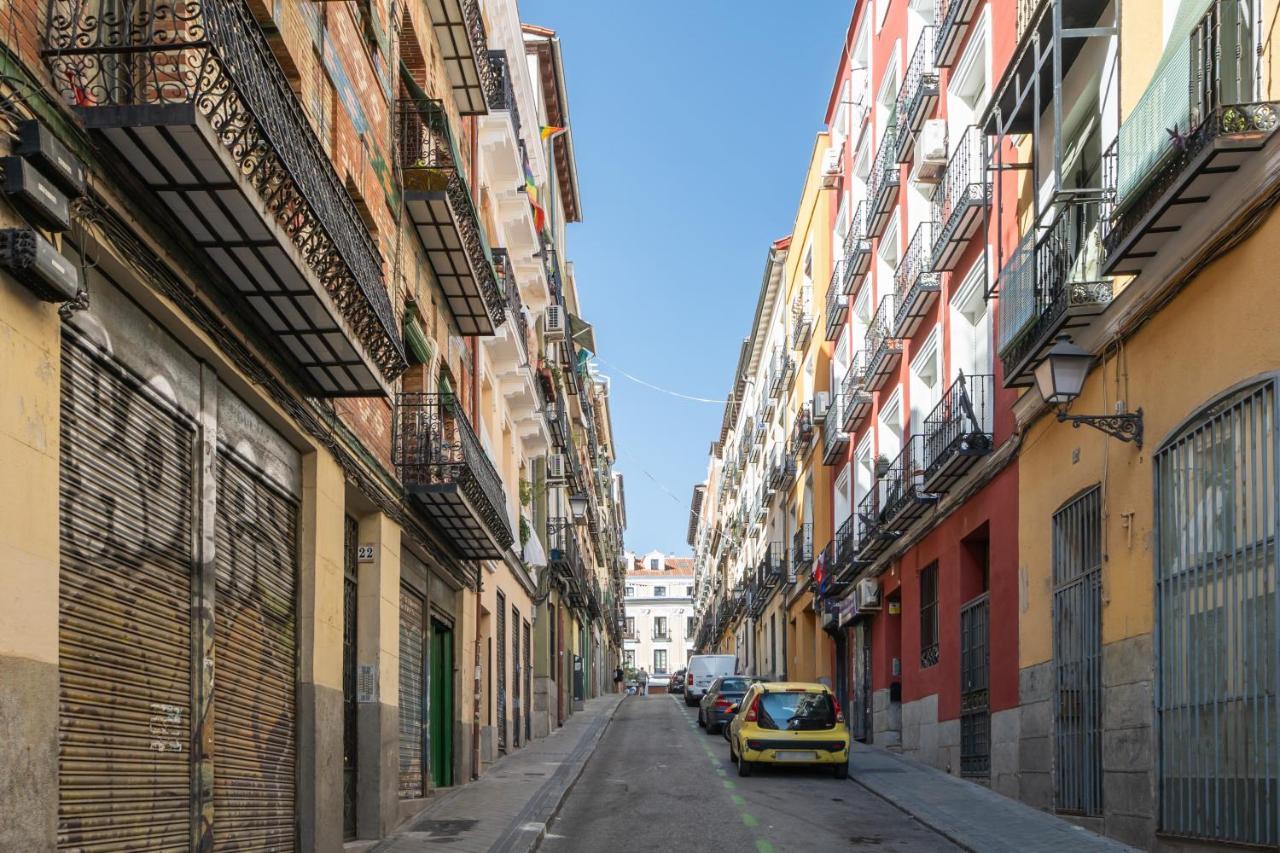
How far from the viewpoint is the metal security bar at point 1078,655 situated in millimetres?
14656

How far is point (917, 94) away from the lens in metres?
23.4

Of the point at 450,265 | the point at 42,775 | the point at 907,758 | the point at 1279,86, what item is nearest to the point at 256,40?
the point at 42,775

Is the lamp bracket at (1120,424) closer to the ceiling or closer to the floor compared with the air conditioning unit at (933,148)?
closer to the floor

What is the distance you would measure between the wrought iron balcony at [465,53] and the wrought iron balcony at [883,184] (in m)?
8.73

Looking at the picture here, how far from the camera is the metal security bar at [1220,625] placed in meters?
10.3

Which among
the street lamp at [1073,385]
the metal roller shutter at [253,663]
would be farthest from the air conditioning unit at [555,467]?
the metal roller shutter at [253,663]

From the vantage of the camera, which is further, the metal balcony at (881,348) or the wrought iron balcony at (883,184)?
the wrought iron balcony at (883,184)

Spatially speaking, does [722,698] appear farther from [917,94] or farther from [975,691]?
[917,94]

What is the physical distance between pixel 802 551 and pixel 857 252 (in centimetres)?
1310

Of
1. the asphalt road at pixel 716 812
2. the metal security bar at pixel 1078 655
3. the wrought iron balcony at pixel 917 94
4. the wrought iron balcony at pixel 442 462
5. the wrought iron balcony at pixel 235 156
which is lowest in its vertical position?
the asphalt road at pixel 716 812

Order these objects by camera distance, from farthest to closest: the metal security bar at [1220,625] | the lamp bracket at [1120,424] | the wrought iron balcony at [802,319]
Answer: the wrought iron balcony at [802,319], the lamp bracket at [1120,424], the metal security bar at [1220,625]

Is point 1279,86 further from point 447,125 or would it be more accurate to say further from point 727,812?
point 727,812

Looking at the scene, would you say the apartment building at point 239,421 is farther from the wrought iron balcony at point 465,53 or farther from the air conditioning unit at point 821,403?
the air conditioning unit at point 821,403

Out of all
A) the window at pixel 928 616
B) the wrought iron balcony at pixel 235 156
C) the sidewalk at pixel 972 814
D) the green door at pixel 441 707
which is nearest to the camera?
the wrought iron balcony at pixel 235 156
